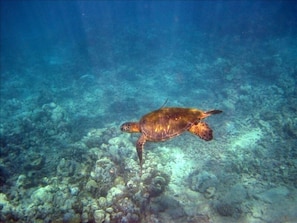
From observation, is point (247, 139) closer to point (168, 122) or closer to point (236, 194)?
point (236, 194)

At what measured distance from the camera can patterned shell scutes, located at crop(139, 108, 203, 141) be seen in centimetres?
526

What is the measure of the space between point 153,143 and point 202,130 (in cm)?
469

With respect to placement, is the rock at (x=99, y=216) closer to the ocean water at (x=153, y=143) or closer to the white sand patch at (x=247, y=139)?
the ocean water at (x=153, y=143)

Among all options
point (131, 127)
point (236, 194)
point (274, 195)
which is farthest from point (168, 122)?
point (274, 195)

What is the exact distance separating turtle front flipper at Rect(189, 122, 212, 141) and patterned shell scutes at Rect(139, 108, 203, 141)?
0.10m

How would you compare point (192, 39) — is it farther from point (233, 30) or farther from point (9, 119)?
point (9, 119)

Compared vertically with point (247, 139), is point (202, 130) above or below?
below

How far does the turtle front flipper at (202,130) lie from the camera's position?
4.95 m

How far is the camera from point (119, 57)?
20.9 m

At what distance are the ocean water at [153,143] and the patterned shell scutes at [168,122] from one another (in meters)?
0.15

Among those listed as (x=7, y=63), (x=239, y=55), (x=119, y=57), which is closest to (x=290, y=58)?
(x=239, y=55)

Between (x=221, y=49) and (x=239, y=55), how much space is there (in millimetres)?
2517

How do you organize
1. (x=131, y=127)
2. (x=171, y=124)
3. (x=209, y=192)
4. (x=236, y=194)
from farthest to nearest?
(x=209, y=192) < (x=236, y=194) < (x=131, y=127) < (x=171, y=124)

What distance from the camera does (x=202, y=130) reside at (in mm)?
5094
